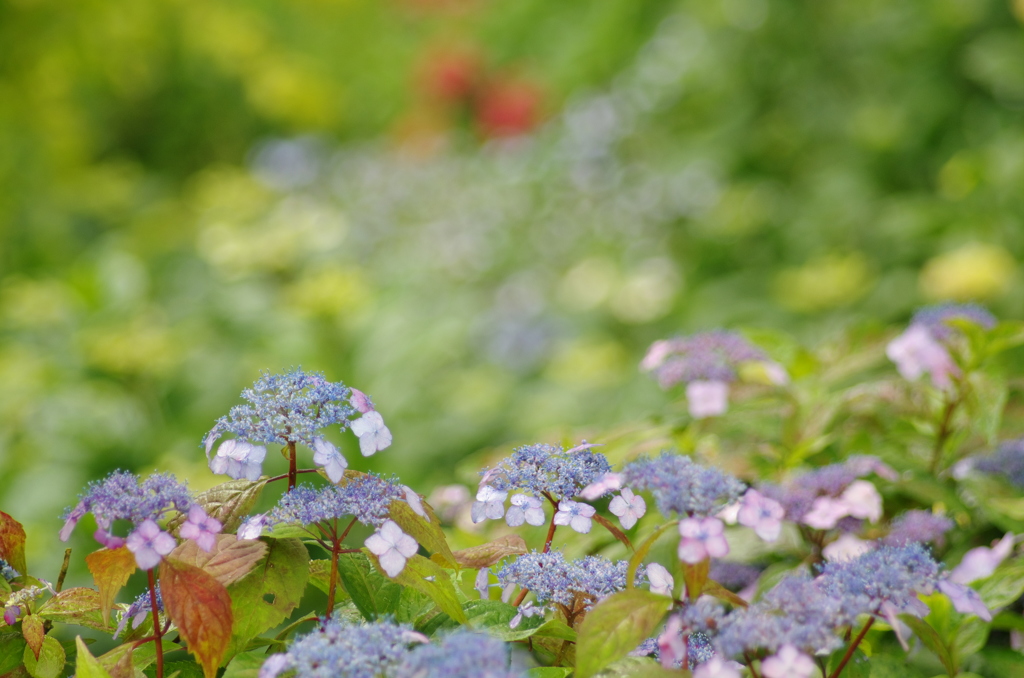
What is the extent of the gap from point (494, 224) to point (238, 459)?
12.8 ft

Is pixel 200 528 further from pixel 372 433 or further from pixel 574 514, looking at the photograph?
pixel 574 514

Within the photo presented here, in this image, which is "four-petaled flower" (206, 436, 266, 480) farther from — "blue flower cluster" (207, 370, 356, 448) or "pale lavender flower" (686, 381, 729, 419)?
"pale lavender flower" (686, 381, 729, 419)

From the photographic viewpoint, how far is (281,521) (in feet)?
2.22

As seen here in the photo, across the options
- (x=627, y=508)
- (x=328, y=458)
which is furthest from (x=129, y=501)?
(x=627, y=508)

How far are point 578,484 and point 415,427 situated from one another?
6.86 feet

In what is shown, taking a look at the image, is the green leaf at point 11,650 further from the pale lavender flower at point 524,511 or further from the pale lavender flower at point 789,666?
the pale lavender flower at point 789,666

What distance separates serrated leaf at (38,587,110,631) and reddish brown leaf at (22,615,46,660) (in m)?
0.01

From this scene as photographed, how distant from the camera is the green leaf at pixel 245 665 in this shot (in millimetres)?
652

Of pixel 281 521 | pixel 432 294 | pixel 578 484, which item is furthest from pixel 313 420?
pixel 432 294

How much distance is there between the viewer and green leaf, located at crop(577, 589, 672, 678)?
1.95 feet

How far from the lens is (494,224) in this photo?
4531mm

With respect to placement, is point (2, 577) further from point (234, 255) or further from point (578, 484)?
point (234, 255)

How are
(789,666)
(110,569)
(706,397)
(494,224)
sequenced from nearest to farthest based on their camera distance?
1. (789,666)
2. (110,569)
3. (706,397)
4. (494,224)

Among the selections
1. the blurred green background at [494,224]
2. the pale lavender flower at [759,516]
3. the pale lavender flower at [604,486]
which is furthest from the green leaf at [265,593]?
the blurred green background at [494,224]
